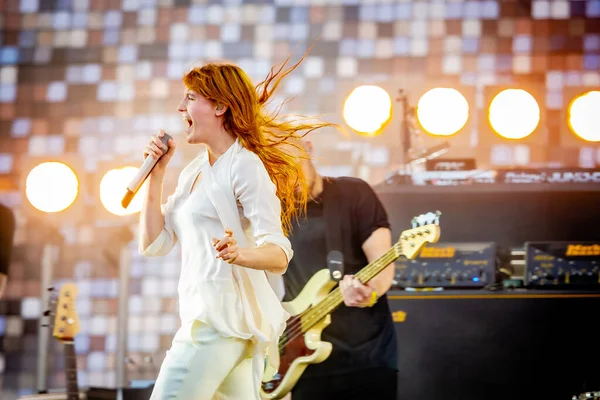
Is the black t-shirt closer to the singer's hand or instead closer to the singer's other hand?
the singer's other hand

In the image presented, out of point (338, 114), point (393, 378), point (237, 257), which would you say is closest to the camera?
point (237, 257)

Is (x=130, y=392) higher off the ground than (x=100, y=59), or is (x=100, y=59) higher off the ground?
(x=100, y=59)

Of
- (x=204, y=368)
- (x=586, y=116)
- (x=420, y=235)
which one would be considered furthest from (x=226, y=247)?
(x=586, y=116)

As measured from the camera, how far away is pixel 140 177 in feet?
7.79

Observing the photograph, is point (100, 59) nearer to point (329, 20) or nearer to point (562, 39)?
point (329, 20)

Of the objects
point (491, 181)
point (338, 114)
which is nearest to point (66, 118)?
point (338, 114)

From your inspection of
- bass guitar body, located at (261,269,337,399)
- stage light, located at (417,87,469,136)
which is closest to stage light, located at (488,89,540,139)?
stage light, located at (417,87,469,136)

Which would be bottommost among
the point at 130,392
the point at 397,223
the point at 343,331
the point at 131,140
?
the point at 130,392

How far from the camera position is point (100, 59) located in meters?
5.47

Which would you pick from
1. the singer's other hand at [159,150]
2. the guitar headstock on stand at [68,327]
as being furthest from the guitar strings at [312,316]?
the singer's other hand at [159,150]

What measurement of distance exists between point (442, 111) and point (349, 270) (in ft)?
3.21

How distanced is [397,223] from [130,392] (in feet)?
5.11

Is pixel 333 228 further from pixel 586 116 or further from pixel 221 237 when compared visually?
pixel 221 237

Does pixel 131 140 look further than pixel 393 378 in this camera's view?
Yes
